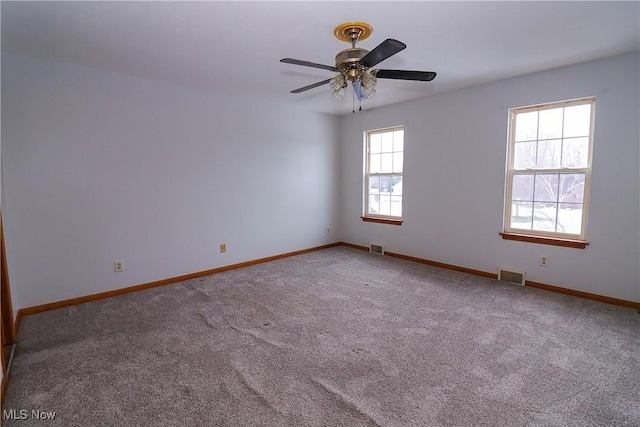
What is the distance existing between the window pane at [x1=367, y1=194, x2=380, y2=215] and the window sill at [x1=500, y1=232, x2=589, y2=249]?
1.96 meters

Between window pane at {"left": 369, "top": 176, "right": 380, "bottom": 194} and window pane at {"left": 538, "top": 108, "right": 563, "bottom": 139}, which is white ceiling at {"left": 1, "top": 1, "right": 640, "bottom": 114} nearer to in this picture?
window pane at {"left": 538, "top": 108, "right": 563, "bottom": 139}

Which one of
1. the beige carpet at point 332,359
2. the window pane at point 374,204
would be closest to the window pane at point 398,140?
the window pane at point 374,204

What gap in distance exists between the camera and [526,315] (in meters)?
2.86

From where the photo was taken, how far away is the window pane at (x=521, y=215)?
3646 mm

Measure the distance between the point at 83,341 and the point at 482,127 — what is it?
460cm

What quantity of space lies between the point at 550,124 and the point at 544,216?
1.02 metres

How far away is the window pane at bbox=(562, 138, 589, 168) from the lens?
10.6ft

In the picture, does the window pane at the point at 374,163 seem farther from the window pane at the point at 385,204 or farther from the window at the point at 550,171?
the window at the point at 550,171

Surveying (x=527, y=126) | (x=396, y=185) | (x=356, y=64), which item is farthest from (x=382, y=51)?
(x=396, y=185)

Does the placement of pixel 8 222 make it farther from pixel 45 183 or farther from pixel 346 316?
pixel 346 316

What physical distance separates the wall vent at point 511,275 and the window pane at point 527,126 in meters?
1.55

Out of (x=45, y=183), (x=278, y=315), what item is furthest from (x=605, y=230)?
(x=45, y=183)

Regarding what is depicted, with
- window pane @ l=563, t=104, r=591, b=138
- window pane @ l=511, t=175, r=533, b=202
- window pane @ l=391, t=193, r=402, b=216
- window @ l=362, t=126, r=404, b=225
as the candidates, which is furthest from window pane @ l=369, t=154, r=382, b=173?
window pane @ l=563, t=104, r=591, b=138

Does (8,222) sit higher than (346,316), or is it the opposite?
(8,222)
